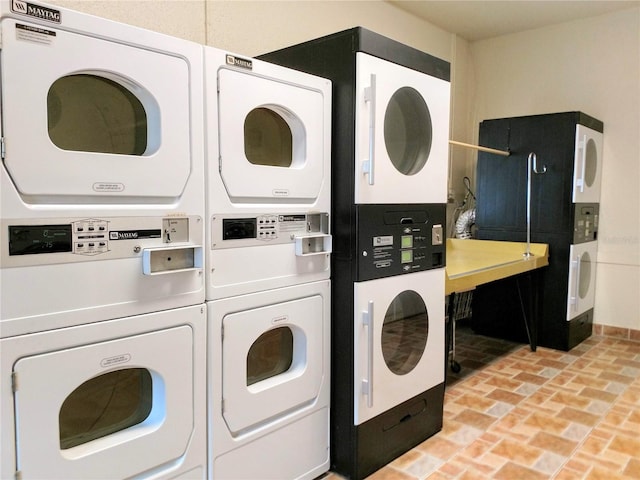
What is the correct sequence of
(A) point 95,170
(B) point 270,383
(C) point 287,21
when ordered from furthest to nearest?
(C) point 287,21, (B) point 270,383, (A) point 95,170

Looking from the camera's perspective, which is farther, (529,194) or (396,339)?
(529,194)

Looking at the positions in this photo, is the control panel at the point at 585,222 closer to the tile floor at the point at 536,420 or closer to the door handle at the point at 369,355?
the tile floor at the point at 536,420

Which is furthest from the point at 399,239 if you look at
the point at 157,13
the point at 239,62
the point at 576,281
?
the point at 576,281

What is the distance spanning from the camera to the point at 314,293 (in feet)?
6.68

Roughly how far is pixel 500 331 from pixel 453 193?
1362mm

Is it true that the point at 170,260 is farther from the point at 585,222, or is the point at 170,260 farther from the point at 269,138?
the point at 585,222

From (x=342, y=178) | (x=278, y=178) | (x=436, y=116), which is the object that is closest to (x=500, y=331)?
(x=436, y=116)

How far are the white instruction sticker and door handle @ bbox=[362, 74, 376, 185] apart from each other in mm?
1125

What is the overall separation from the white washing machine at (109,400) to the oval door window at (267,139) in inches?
24.9

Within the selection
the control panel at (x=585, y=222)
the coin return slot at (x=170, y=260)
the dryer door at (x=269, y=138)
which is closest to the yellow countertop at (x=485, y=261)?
the control panel at (x=585, y=222)

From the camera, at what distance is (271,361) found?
2004mm

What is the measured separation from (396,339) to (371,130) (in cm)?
95

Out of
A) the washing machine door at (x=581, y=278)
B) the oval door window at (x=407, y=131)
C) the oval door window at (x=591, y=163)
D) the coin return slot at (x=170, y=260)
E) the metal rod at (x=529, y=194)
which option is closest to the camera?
the coin return slot at (x=170, y=260)

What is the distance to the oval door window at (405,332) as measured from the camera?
223 cm
